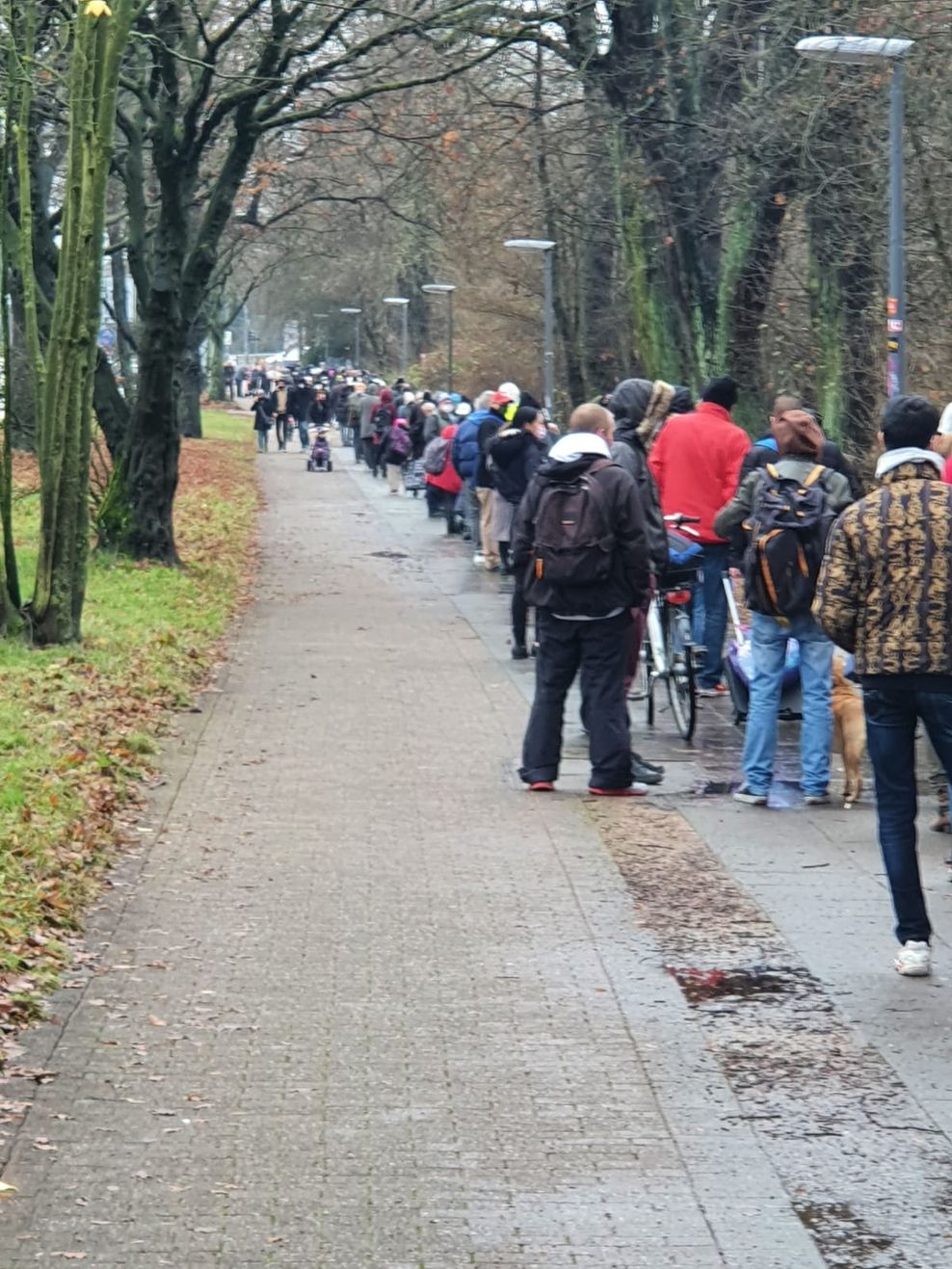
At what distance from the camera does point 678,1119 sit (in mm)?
5395

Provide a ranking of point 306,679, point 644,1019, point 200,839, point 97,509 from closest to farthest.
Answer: point 644,1019
point 200,839
point 306,679
point 97,509

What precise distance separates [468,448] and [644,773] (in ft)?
37.9

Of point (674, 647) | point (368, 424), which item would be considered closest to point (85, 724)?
point (674, 647)

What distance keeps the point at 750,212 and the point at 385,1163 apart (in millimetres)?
17043

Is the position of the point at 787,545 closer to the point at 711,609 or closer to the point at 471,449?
the point at 711,609

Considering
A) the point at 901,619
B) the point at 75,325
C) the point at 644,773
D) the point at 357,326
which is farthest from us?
the point at 357,326

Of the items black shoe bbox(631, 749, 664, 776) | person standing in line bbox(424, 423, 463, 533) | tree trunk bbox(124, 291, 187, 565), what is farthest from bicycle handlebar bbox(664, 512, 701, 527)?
person standing in line bbox(424, 423, 463, 533)

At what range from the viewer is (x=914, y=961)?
6703 mm

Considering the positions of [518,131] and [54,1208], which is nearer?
[54,1208]

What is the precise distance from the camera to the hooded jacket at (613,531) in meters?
9.57

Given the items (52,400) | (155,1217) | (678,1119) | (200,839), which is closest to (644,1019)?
(678,1119)

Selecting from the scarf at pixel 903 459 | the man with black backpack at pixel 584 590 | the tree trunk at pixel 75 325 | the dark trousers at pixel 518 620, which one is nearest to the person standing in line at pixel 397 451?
the dark trousers at pixel 518 620

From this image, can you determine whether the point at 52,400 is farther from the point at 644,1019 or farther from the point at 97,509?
the point at 644,1019

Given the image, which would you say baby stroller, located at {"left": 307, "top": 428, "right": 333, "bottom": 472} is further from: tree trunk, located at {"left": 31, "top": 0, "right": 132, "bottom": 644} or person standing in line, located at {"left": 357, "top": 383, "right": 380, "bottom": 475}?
tree trunk, located at {"left": 31, "top": 0, "right": 132, "bottom": 644}
